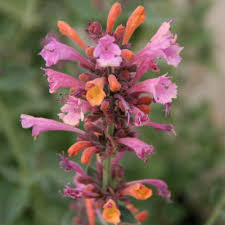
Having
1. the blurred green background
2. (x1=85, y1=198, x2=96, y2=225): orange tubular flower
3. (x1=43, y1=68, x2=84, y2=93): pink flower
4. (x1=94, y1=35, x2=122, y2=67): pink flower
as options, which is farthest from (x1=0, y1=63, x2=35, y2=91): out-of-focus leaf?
(x1=94, y1=35, x2=122, y2=67): pink flower

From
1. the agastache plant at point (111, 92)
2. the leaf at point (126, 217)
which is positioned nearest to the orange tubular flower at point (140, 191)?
the agastache plant at point (111, 92)

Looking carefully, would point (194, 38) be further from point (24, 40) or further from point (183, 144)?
point (24, 40)

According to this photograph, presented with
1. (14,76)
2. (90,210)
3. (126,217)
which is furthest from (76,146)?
(14,76)

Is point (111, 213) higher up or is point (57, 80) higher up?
point (57, 80)

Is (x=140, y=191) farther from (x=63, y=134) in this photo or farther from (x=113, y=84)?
(x=63, y=134)

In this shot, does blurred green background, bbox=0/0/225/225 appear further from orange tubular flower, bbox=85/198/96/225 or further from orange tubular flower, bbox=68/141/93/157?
orange tubular flower, bbox=68/141/93/157

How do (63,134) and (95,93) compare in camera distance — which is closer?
(95,93)

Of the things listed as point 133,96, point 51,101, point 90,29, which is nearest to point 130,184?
point 133,96
